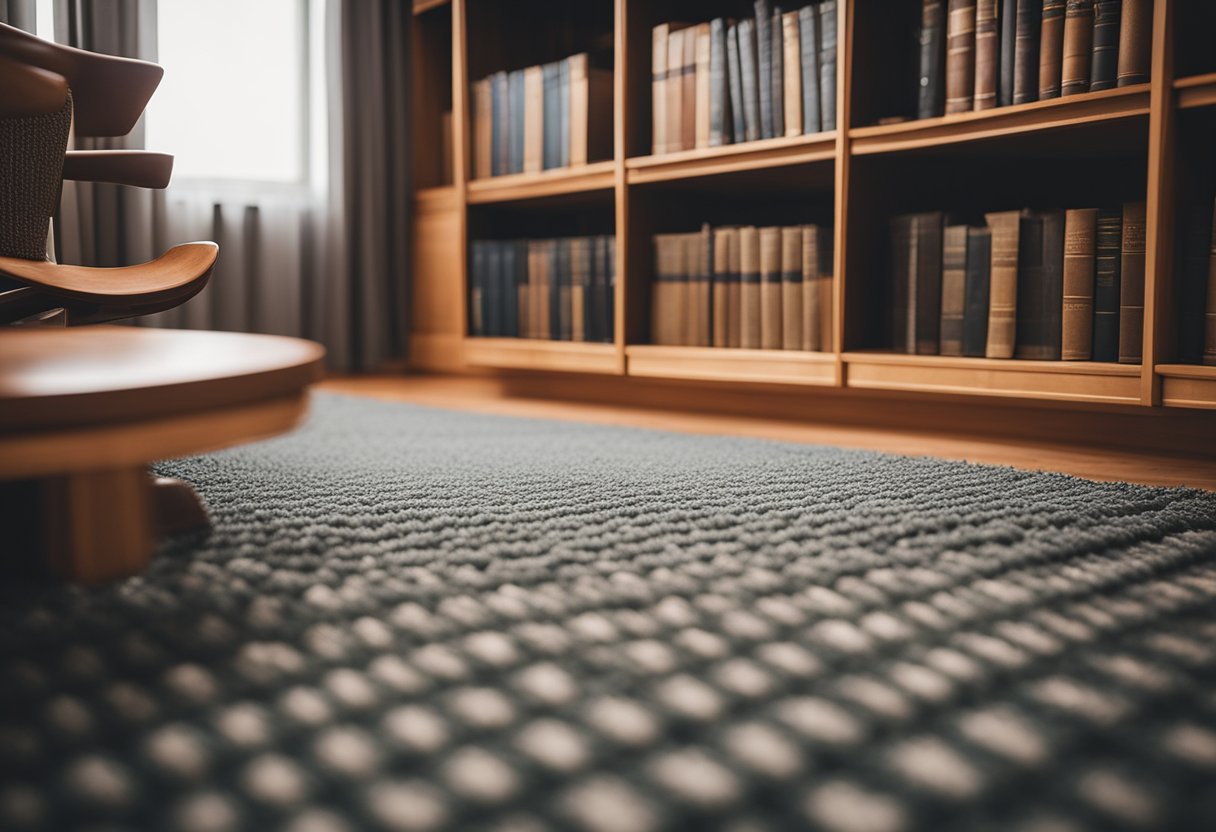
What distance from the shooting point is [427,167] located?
270 centimetres

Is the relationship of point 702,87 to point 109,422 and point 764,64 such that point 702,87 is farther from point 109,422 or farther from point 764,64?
point 109,422

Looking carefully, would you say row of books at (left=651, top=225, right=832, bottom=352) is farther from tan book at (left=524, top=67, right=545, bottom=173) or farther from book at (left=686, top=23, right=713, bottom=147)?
tan book at (left=524, top=67, right=545, bottom=173)

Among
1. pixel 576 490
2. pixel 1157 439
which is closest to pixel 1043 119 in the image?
pixel 1157 439

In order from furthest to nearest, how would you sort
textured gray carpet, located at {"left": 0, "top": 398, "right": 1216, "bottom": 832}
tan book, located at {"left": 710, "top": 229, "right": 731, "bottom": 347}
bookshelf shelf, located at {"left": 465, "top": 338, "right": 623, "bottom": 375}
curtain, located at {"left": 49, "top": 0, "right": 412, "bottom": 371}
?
curtain, located at {"left": 49, "top": 0, "right": 412, "bottom": 371}
bookshelf shelf, located at {"left": 465, "top": 338, "right": 623, "bottom": 375}
tan book, located at {"left": 710, "top": 229, "right": 731, "bottom": 347}
textured gray carpet, located at {"left": 0, "top": 398, "right": 1216, "bottom": 832}

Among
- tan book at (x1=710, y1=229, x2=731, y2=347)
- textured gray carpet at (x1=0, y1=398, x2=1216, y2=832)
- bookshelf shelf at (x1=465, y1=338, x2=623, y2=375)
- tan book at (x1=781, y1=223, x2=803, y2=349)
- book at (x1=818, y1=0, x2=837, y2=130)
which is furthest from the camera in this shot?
bookshelf shelf at (x1=465, y1=338, x2=623, y2=375)

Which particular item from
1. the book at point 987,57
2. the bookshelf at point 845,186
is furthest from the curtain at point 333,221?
the book at point 987,57

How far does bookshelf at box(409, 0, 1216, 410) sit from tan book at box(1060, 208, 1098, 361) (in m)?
0.04

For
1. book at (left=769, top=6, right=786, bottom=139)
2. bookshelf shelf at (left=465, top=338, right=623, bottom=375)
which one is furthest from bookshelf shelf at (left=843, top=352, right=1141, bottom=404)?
bookshelf shelf at (left=465, top=338, right=623, bottom=375)

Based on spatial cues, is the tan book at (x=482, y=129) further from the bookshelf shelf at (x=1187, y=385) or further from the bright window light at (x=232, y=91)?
the bookshelf shelf at (x=1187, y=385)

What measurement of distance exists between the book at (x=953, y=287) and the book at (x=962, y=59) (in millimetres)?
192

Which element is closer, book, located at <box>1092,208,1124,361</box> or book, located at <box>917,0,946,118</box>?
book, located at <box>1092,208,1124,361</box>

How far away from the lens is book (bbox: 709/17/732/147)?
186 centimetres

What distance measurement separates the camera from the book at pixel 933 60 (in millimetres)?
1573

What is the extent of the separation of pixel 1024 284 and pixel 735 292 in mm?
541
